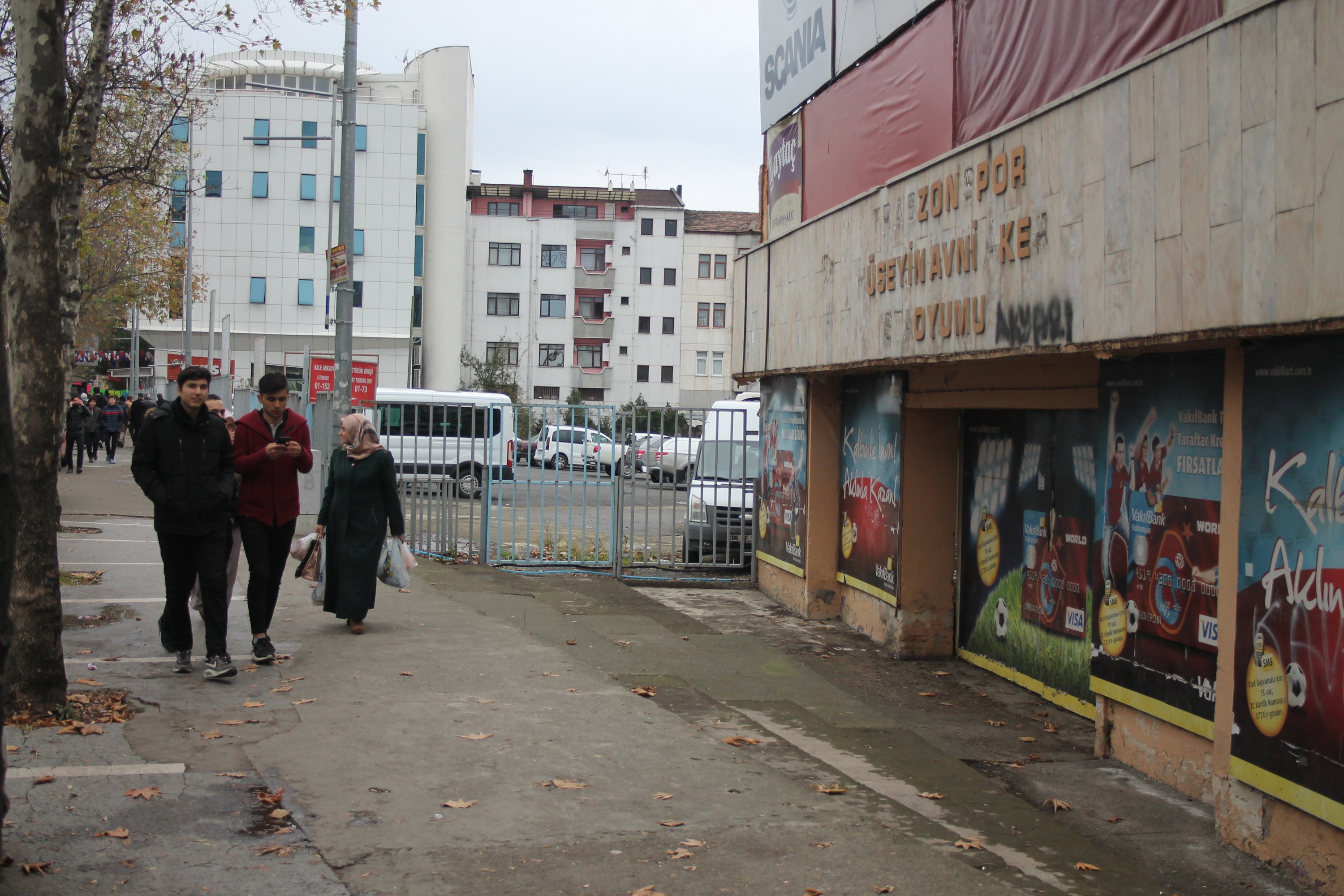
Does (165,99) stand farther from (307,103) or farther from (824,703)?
(307,103)

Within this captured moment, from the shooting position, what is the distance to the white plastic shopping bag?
31.3 feet

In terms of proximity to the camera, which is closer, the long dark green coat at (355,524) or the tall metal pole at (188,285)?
the long dark green coat at (355,524)

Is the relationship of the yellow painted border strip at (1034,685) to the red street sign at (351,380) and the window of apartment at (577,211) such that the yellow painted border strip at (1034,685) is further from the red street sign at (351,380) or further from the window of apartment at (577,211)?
the window of apartment at (577,211)

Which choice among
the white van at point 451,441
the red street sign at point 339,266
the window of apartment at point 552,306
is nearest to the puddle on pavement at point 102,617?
the white van at point 451,441

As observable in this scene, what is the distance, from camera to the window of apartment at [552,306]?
2699 inches

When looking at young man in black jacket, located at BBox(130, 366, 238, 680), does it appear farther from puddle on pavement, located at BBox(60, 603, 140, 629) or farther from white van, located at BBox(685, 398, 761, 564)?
white van, located at BBox(685, 398, 761, 564)

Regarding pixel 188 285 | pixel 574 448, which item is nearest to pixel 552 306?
pixel 188 285

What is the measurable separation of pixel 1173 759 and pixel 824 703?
2431 mm

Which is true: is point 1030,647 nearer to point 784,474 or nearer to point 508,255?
point 784,474

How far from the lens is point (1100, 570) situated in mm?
7039

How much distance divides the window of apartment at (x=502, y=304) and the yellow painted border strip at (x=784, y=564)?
55.4 m

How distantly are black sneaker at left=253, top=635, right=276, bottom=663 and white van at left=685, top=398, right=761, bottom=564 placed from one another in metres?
7.25

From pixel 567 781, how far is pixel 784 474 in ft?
25.8

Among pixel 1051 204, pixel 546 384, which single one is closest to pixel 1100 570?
pixel 1051 204
